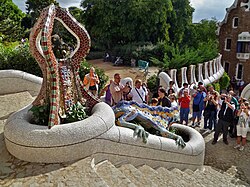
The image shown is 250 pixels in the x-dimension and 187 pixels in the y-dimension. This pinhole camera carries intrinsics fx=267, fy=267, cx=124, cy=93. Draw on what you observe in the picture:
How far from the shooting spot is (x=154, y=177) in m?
5.35

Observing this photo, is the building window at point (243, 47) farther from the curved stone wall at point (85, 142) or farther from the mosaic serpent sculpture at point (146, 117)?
the curved stone wall at point (85, 142)

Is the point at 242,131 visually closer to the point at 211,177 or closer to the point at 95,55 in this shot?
the point at 211,177

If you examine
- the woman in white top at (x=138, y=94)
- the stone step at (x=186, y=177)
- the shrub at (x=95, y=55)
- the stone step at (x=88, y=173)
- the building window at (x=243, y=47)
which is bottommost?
the stone step at (x=186, y=177)

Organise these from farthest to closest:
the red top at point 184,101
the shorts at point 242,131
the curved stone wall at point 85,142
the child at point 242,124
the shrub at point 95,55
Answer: the shrub at point 95,55
the red top at point 184,101
the shorts at point 242,131
the child at point 242,124
the curved stone wall at point 85,142

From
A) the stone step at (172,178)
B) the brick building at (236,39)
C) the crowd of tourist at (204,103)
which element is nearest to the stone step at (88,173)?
the stone step at (172,178)

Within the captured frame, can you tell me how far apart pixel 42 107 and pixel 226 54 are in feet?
83.5

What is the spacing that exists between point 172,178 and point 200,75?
463 inches

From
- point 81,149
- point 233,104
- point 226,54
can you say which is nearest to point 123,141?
point 81,149

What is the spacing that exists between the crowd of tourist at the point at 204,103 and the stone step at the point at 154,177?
87.2 inches

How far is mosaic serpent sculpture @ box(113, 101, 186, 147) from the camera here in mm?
6007

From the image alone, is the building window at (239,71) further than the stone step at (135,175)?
Yes

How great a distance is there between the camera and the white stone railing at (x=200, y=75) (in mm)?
12483

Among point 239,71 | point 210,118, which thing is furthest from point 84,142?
point 239,71

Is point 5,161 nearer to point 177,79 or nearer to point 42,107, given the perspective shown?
point 42,107
